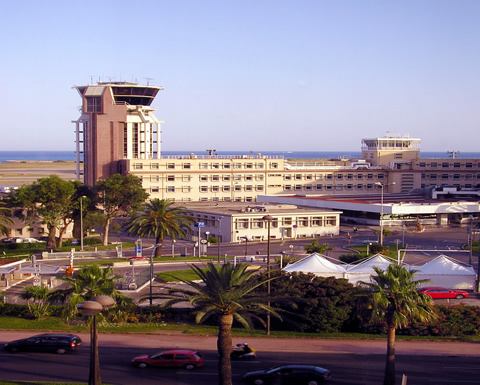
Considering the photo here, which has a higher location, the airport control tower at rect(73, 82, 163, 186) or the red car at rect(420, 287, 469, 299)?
the airport control tower at rect(73, 82, 163, 186)

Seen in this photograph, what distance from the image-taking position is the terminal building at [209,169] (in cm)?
8200

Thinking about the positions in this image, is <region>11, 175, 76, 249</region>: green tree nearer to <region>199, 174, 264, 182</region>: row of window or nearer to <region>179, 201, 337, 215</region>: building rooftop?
<region>179, 201, 337, 215</region>: building rooftop

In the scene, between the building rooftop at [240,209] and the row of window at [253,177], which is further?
the row of window at [253,177]

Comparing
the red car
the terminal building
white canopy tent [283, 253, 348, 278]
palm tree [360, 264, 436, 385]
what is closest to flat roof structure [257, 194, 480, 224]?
the terminal building

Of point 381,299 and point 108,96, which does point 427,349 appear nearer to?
point 381,299

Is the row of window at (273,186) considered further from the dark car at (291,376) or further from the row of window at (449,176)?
the dark car at (291,376)

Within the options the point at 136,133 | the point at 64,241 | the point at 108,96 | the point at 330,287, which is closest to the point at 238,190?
the point at 136,133

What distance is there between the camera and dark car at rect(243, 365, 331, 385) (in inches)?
837

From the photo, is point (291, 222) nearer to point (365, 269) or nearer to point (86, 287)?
point (365, 269)

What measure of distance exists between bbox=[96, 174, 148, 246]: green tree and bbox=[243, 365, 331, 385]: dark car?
37.6m

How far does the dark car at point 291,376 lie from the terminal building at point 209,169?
5687cm

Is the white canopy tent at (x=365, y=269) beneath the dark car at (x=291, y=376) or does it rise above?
above

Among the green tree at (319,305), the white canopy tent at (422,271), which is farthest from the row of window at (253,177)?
the green tree at (319,305)

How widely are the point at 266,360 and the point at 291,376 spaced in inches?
133
